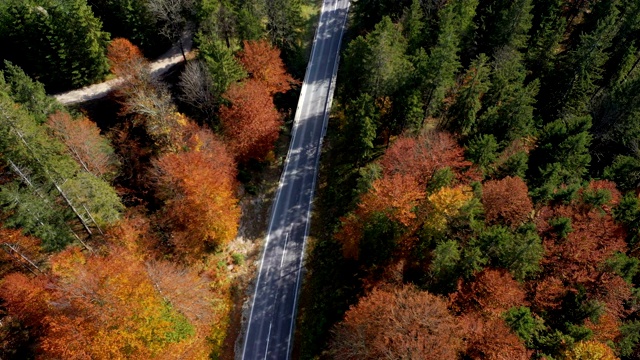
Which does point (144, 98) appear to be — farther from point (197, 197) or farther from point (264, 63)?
point (264, 63)

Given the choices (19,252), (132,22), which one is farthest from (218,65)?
(19,252)

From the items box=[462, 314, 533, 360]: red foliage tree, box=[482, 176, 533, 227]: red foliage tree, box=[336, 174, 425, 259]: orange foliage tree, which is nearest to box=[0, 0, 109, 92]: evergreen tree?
box=[336, 174, 425, 259]: orange foliage tree

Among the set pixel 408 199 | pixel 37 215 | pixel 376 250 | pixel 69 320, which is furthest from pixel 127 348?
pixel 408 199

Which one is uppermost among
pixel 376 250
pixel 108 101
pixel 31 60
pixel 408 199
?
pixel 31 60

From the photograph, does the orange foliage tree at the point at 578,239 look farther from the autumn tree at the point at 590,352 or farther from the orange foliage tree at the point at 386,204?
the orange foliage tree at the point at 386,204

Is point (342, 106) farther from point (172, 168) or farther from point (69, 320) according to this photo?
point (69, 320)

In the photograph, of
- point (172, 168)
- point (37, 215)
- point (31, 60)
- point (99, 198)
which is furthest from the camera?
point (31, 60)
